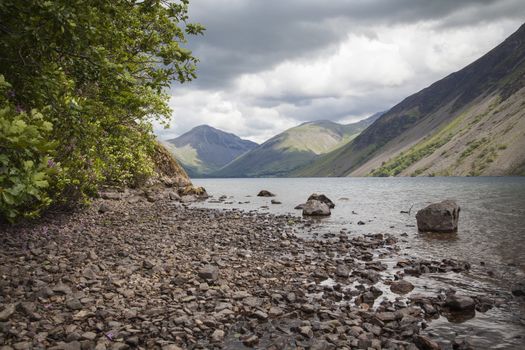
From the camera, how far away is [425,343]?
349 inches

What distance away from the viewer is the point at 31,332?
7.93 metres

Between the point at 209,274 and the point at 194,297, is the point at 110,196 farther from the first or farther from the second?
the point at 194,297

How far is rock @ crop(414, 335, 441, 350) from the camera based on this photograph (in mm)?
8773

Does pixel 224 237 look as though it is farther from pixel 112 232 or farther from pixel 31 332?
pixel 31 332

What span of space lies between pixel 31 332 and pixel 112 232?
11.1 metres

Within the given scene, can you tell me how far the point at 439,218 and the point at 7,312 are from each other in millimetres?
28195

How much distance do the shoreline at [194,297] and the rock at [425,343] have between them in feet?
0.10

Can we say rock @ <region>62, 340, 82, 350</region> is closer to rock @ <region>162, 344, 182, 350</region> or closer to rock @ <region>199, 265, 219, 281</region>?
rock @ <region>162, 344, 182, 350</region>

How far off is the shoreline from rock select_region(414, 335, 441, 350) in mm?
31

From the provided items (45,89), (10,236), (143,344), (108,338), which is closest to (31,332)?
(108,338)

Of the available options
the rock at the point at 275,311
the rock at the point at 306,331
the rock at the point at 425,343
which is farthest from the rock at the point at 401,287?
the rock at the point at 306,331

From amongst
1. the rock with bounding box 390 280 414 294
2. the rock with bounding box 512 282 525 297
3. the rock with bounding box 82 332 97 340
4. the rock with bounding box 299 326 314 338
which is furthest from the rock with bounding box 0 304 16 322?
the rock with bounding box 512 282 525 297

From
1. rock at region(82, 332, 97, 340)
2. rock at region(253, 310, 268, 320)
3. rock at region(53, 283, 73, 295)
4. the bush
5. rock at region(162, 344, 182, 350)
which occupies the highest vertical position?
the bush

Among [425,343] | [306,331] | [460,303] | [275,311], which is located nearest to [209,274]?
[275,311]
